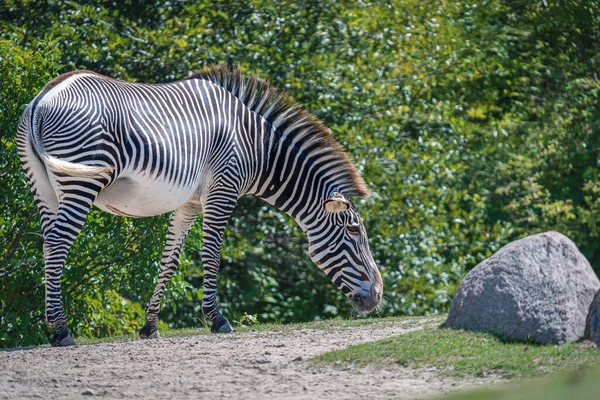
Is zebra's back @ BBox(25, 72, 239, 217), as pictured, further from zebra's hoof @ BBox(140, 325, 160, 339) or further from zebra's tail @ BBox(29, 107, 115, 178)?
zebra's hoof @ BBox(140, 325, 160, 339)

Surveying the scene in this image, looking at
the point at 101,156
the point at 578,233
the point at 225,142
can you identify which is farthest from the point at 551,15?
the point at 101,156

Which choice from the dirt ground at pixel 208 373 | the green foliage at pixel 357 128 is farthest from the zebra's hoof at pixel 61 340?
the green foliage at pixel 357 128

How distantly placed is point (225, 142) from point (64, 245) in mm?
2000

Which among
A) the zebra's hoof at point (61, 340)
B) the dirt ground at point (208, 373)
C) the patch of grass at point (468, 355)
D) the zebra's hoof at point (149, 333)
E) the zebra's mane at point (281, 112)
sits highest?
the zebra's mane at point (281, 112)

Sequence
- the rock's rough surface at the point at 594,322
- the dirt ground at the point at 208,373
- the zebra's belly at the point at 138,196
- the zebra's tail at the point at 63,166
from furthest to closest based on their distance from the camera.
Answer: the zebra's belly at the point at 138,196, the zebra's tail at the point at 63,166, the rock's rough surface at the point at 594,322, the dirt ground at the point at 208,373

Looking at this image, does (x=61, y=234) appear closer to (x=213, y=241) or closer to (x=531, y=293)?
(x=213, y=241)

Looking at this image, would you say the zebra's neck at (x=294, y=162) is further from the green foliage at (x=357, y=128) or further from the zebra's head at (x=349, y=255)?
the green foliage at (x=357, y=128)

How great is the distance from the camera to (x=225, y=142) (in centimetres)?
979

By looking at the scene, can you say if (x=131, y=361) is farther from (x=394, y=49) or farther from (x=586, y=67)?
(x=586, y=67)

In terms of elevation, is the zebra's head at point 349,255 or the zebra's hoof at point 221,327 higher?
the zebra's head at point 349,255

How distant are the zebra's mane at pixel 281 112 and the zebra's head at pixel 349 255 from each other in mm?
334

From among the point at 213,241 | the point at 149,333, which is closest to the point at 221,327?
the point at 149,333

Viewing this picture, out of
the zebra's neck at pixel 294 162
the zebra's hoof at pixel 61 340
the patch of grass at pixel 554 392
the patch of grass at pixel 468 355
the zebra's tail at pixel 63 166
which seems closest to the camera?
the patch of grass at pixel 554 392

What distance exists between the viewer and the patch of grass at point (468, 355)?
696 centimetres
